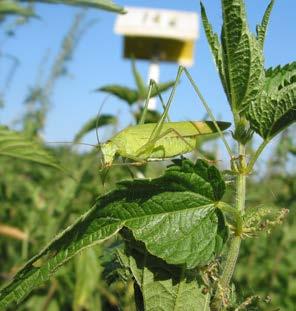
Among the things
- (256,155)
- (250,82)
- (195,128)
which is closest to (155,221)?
(256,155)

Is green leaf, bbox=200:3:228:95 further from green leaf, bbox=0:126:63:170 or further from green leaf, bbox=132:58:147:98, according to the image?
green leaf, bbox=132:58:147:98

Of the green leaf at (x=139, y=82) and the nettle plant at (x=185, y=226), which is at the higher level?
the nettle plant at (x=185, y=226)

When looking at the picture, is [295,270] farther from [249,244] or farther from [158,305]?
[158,305]

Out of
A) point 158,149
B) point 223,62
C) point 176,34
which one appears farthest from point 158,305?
point 176,34

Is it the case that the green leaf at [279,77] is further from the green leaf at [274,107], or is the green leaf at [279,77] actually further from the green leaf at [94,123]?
the green leaf at [94,123]

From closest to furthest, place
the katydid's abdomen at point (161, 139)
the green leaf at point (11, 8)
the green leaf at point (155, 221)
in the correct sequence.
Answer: the green leaf at point (155, 221) < the katydid's abdomen at point (161, 139) < the green leaf at point (11, 8)

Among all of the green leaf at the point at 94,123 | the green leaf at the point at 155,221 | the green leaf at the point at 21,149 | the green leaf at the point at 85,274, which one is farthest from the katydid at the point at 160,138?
the green leaf at the point at 85,274

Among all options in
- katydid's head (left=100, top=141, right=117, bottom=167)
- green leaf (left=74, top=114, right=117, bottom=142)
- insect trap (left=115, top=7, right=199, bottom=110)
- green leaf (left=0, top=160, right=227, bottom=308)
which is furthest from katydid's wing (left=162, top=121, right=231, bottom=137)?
insect trap (left=115, top=7, right=199, bottom=110)
